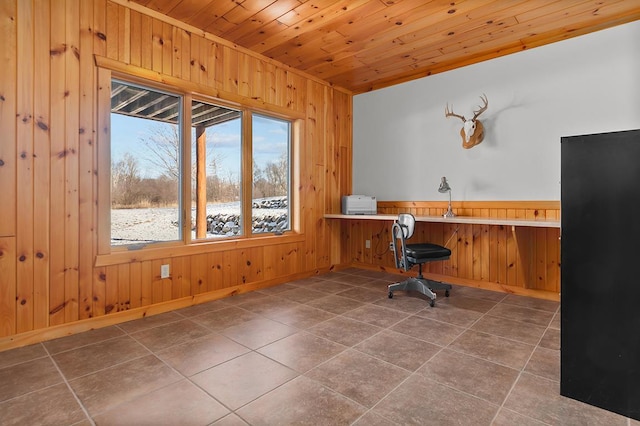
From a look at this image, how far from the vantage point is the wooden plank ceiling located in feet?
9.41

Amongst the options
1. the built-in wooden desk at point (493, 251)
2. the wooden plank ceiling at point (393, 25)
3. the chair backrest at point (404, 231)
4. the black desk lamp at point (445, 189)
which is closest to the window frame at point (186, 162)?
the wooden plank ceiling at point (393, 25)

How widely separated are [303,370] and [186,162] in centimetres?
221

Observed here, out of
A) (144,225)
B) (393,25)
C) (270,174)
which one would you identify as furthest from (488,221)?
(144,225)

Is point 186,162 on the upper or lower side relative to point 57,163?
upper

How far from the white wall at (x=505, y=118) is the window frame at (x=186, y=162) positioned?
1.24 metres

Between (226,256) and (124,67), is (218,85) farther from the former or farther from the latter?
(226,256)

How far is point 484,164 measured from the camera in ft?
12.6

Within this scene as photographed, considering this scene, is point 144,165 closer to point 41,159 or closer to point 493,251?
point 41,159

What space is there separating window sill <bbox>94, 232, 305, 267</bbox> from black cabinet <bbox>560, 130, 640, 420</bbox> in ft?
9.42

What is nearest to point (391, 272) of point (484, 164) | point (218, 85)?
point (484, 164)

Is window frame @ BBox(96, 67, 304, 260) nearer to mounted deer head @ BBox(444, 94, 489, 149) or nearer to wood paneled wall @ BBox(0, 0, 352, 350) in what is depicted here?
wood paneled wall @ BBox(0, 0, 352, 350)

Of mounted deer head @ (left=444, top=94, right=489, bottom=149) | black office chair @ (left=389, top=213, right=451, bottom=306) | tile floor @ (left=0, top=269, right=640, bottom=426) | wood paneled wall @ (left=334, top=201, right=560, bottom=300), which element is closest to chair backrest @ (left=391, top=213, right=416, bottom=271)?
black office chair @ (left=389, top=213, right=451, bottom=306)

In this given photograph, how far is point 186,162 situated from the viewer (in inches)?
127

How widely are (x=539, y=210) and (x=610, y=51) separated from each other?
1.55 metres
